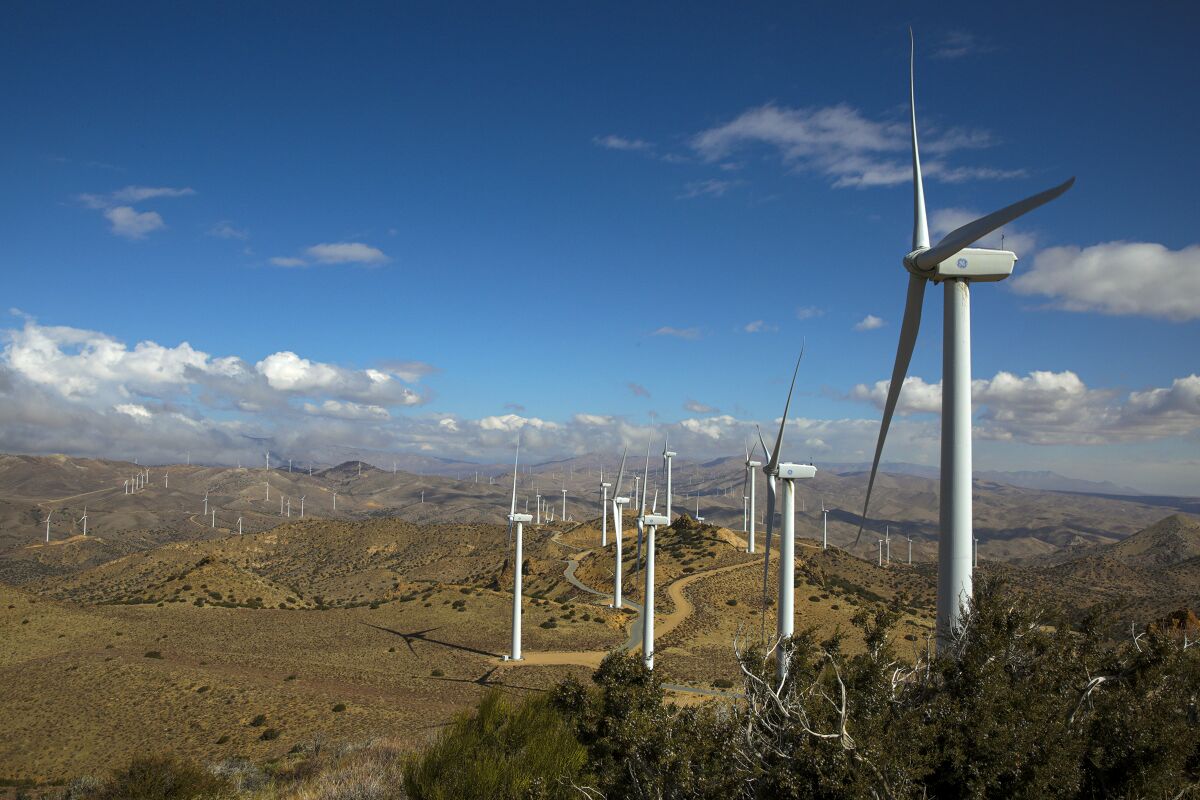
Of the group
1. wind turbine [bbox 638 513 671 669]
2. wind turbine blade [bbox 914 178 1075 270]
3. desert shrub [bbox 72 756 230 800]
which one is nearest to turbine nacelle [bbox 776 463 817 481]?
wind turbine [bbox 638 513 671 669]

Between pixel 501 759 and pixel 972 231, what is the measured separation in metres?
14.4

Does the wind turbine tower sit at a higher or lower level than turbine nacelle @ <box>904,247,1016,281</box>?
lower

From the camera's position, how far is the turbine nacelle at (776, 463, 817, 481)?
111 feet

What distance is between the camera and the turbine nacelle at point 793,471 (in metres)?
33.7

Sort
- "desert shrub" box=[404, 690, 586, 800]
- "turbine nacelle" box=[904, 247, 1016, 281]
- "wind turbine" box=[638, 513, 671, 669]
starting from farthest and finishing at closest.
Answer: "wind turbine" box=[638, 513, 671, 669], "turbine nacelle" box=[904, 247, 1016, 281], "desert shrub" box=[404, 690, 586, 800]

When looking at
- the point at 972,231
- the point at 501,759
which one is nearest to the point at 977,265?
the point at 972,231

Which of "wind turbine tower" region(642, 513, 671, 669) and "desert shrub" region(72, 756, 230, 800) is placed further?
"wind turbine tower" region(642, 513, 671, 669)

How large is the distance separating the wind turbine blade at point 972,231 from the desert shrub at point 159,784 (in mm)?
21113

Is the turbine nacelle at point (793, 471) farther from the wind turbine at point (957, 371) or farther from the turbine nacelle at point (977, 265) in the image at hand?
the turbine nacelle at point (977, 265)

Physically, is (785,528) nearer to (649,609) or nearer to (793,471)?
(793,471)

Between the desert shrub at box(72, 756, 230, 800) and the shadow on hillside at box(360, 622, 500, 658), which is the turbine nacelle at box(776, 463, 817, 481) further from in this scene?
the shadow on hillside at box(360, 622, 500, 658)

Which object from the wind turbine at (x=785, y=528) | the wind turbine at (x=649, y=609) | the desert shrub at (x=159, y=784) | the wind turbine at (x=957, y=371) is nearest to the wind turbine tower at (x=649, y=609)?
the wind turbine at (x=649, y=609)

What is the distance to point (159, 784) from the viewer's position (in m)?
18.4

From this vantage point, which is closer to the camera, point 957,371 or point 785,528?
point 957,371
